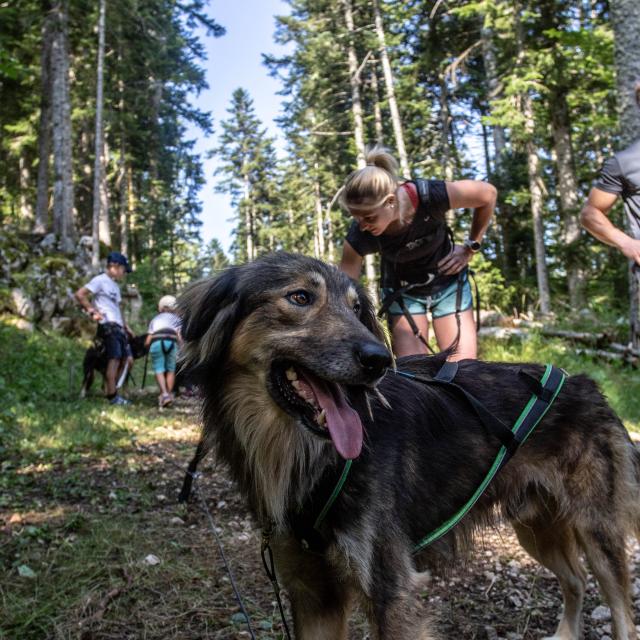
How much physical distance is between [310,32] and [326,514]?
1126 inches

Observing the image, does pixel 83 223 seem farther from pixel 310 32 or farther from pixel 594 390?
pixel 594 390

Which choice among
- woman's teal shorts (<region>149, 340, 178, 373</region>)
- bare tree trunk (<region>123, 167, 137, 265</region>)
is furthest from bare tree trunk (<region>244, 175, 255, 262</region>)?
woman's teal shorts (<region>149, 340, 178, 373</region>)

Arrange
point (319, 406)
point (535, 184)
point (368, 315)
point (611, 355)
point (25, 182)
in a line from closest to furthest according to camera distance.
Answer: point (319, 406) < point (368, 315) < point (611, 355) < point (535, 184) < point (25, 182)

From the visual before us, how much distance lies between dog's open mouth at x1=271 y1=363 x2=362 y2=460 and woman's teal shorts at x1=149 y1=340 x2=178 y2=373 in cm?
917

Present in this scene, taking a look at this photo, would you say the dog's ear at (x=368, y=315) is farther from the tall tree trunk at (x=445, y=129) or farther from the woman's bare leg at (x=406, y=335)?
the tall tree trunk at (x=445, y=129)

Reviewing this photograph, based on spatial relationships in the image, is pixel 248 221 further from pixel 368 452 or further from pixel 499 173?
pixel 368 452

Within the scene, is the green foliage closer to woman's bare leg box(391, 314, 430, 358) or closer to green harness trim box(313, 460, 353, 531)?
woman's bare leg box(391, 314, 430, 358)

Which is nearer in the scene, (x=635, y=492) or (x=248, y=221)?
(x=635, y=492)

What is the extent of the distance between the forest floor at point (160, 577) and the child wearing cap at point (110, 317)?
210 inches

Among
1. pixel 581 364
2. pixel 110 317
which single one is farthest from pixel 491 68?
pixel 110 317

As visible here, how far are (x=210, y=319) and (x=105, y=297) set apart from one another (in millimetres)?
8957

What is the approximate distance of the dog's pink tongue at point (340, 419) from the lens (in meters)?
2.24

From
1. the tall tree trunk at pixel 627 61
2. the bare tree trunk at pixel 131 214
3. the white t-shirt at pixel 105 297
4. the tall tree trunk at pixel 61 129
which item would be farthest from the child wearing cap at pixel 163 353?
the bare tree trunk at pixel 131 214

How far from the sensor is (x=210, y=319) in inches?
105
